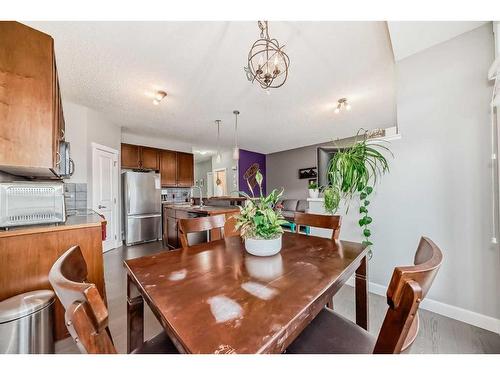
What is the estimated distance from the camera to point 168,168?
209 inches

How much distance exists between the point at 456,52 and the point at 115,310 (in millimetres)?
3626

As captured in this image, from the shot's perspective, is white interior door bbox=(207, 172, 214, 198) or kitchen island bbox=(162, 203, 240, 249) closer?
kitchen island bbox=(162, 203, 240, 249)

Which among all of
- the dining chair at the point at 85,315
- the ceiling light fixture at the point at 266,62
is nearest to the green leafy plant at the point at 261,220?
the dining chair at the point at 85,315

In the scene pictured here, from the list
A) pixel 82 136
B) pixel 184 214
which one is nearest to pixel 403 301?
pixel 184 214

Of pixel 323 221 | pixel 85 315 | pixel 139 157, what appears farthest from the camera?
pixel 139 157

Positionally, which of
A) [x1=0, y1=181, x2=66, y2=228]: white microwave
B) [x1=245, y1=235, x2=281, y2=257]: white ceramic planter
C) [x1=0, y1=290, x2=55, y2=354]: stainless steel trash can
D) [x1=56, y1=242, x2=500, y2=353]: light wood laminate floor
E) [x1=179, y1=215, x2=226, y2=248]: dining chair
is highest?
[x1=0, y1=181, x2=66, y2=228]: white microwave

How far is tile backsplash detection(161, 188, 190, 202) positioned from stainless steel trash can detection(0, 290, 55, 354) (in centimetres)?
427

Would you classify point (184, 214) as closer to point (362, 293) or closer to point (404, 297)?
point (362, 293)

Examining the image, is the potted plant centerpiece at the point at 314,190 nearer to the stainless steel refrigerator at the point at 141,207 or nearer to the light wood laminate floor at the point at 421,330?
the light wood laminate floor at the point at 421,330

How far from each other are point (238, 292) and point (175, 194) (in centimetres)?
542

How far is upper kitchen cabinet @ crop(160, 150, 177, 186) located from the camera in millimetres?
5188

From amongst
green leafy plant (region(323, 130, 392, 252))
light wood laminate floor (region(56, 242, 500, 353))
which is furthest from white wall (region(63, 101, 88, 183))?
green leafy plant (region(323, 130, 392, 252))

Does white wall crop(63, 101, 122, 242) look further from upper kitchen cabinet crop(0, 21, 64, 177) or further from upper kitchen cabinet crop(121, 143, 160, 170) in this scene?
upper kitchen cabinet crop(0, 21, 64, 177)
